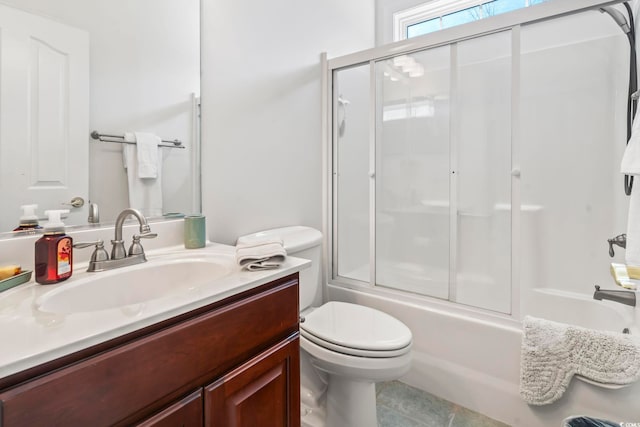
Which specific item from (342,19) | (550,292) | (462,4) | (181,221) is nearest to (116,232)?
(181,221)

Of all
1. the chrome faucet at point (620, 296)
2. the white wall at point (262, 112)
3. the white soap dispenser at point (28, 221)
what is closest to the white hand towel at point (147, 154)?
the white wall at point (262, 112)

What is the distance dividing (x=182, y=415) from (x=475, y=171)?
2.05 meters

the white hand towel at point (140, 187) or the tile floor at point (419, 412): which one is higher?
the white hand towel at point (140, 187)

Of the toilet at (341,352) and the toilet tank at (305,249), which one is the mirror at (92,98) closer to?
the toilet tank at (305,249)

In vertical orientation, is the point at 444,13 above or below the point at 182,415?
above

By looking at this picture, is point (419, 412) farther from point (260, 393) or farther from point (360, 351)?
point (260, 393)

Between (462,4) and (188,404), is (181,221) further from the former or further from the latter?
(462,4)

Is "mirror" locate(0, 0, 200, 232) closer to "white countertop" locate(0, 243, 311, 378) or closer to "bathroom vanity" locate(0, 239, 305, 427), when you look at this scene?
"white countertop" locate(0, 243, 311, 378)

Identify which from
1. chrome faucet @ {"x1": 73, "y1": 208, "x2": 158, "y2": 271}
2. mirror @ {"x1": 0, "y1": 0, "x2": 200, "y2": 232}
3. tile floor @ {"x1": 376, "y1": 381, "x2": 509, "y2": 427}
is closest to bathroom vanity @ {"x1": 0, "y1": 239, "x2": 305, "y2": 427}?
chrome faucet @ {"x1": 73, "y1": 208, "x2": 158, "y2": 271}

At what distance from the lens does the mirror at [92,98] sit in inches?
32.8

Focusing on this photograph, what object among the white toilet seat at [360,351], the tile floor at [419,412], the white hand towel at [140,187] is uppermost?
the white hand towel at [140,187]

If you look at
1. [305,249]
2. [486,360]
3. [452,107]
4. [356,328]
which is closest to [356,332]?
[356,328]

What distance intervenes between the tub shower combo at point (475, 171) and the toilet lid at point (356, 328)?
0.40m

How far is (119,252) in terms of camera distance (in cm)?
90
